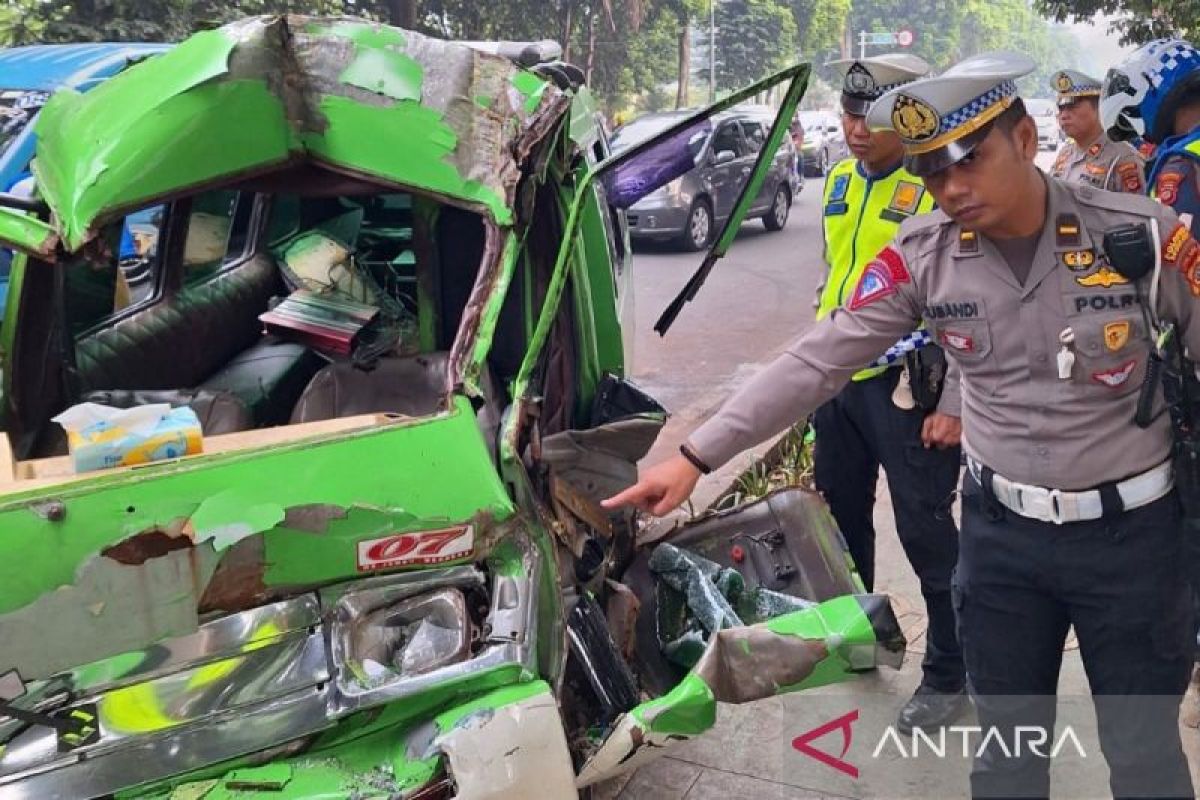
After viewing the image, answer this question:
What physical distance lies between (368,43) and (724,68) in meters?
43.1

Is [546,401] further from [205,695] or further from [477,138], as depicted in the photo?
[205,695]

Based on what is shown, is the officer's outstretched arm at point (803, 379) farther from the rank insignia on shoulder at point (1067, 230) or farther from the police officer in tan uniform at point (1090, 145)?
the police officer in tan uniform at point (1090, 145)

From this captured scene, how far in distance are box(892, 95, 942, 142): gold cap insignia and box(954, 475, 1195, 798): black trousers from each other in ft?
2.37

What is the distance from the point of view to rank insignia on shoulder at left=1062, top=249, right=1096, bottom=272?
6.14 ft

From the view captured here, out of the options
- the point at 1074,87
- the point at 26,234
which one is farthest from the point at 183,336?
the point at 1074,87

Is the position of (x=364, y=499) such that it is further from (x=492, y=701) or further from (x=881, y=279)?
(x=881, y=279)

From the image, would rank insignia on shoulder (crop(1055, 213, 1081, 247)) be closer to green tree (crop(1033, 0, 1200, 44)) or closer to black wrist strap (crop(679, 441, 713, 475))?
black wrist strap (crop(679, 441, 713, 475))

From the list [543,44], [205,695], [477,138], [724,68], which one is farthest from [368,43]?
[724,68]

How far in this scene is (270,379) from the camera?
3393 millimetres

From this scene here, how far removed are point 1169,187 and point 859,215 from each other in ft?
3.11

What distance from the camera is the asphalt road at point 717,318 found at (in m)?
6.98

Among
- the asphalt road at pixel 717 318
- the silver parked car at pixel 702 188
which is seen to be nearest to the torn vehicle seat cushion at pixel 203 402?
the asphalt road at pixel 717 318

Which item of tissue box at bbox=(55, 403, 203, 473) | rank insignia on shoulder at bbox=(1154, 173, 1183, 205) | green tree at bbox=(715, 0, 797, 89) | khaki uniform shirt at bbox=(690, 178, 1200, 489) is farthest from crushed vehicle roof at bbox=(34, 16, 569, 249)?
green tree at bbox=(715, 0, 797, 89)

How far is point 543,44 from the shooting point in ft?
12.8
